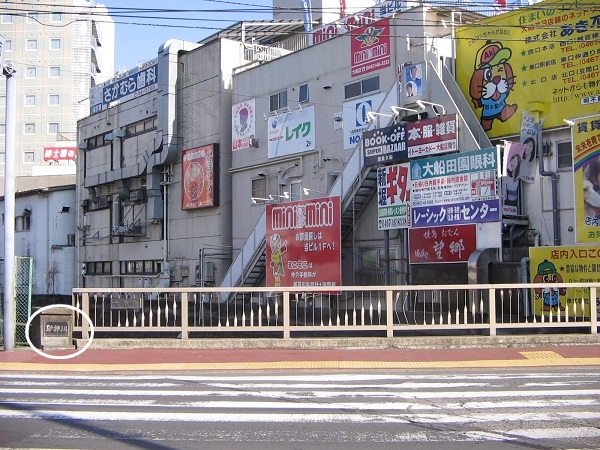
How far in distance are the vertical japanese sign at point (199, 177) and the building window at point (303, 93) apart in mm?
5818


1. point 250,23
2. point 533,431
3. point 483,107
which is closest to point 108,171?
point 250,23

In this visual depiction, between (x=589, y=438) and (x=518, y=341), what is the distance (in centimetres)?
837

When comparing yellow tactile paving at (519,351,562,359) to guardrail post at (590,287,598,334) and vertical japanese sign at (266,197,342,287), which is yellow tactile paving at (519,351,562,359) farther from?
vertical japanese sign at (266,197,342,287)

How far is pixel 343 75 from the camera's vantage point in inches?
1177

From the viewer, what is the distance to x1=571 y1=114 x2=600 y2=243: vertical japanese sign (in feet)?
65.6

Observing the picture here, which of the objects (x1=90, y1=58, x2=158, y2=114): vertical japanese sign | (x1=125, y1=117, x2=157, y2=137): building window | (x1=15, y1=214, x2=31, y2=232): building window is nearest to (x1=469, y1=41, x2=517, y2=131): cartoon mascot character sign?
(x1=90, y1=58, x2=158, y2=114): vertical japanese sign

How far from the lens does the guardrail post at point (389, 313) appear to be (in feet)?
52.4

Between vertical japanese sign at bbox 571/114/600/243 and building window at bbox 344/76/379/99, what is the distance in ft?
31.9

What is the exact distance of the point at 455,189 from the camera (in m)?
23.6

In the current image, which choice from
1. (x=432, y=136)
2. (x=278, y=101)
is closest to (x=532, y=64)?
(x=432, y=136)

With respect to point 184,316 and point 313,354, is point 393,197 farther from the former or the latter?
point 184,316

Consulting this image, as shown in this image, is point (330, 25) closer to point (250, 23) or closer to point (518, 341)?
point (250, 23)

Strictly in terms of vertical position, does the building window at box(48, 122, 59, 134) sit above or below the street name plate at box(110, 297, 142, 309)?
above

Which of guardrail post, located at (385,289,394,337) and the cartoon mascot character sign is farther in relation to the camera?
the cartoon mascot character sign
